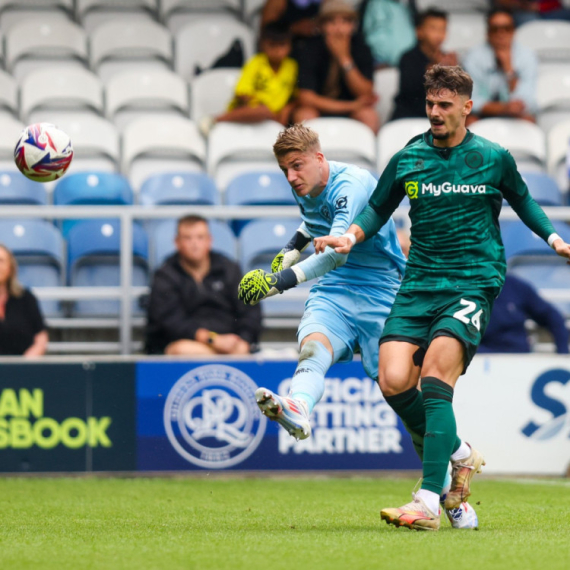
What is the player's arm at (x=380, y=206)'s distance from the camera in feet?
18.6

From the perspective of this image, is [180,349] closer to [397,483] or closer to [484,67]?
[397,483]

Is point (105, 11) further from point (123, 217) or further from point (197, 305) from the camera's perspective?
point (197, 305)

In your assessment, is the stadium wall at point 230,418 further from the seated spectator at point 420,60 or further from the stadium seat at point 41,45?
the stadium seat at point 41,45

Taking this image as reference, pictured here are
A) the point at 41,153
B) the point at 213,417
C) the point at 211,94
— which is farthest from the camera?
the point at 211,94

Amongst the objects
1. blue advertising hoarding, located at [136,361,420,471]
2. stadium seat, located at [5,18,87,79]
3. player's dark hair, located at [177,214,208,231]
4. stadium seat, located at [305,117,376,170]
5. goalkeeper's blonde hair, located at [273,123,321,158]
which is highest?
stadium seat, located at [5,18,87,79]

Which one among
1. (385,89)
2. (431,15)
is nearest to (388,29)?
(385,89)

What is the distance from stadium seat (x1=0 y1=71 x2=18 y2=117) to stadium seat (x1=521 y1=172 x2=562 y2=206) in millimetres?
5254

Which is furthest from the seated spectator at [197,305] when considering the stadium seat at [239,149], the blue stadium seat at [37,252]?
the stadium seat at [239,149]

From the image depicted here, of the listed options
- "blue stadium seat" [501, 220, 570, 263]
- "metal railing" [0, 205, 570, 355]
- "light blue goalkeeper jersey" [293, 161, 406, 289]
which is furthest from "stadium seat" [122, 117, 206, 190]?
"light blue goalkeeper jersey" [293, 161, 406, 289]

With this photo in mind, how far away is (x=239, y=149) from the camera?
1151cm

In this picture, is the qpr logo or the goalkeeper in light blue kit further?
the qpr logo

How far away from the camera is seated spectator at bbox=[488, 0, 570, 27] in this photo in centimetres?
1378

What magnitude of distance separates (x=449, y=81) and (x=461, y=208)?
0.60 metres

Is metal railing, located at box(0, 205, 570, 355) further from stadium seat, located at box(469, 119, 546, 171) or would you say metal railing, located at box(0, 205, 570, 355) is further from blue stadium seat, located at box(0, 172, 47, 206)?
stadium seat, located at box(469, 119, 546, 171)
